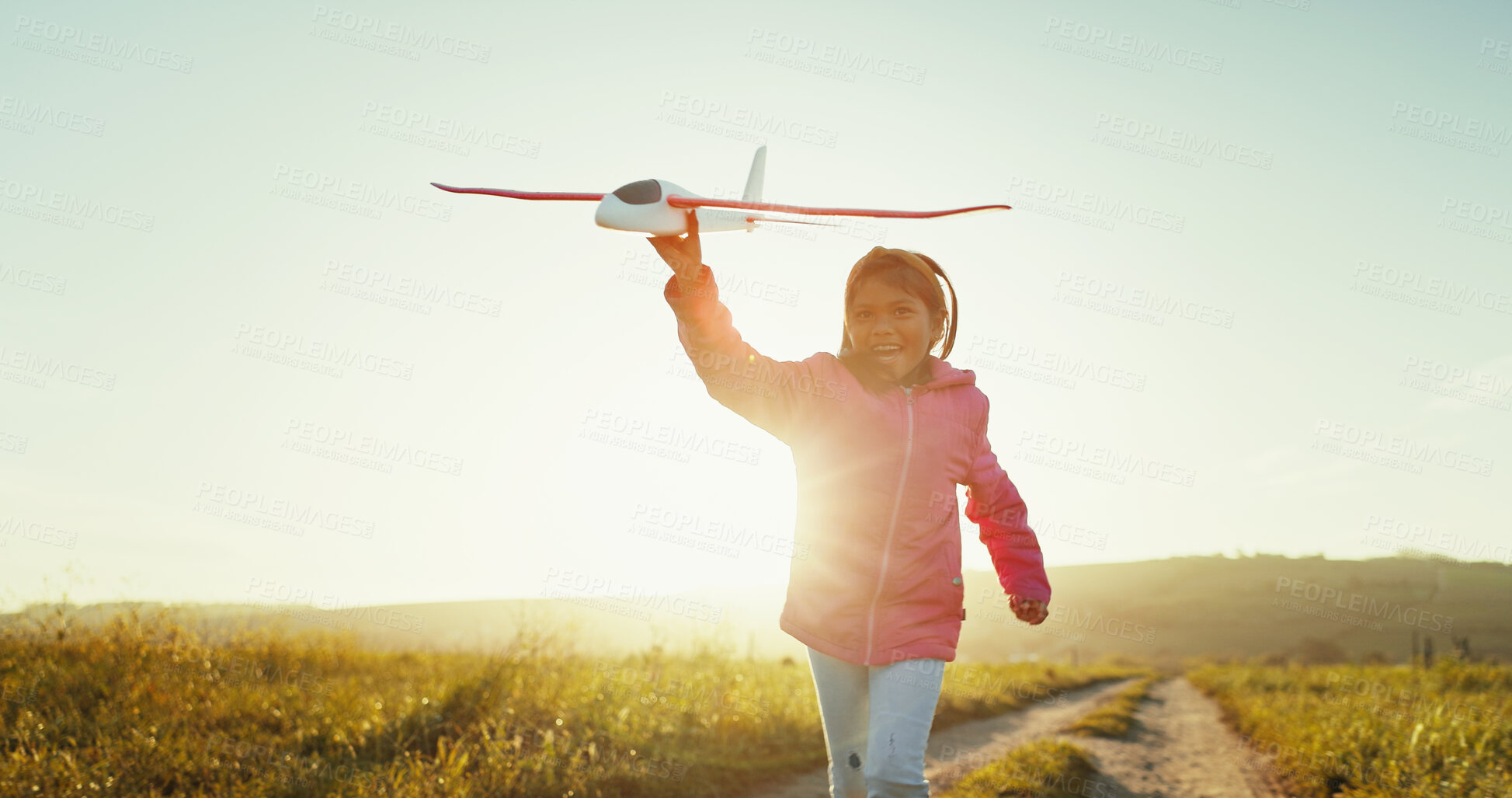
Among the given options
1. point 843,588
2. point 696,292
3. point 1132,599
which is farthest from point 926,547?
point 1132,599

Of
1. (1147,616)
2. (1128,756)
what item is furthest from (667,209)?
(1147,616)

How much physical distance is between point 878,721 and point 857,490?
74cm

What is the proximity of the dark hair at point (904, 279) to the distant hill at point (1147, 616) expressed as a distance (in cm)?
261

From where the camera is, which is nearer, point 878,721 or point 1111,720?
point 878,721

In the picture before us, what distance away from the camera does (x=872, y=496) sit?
2645 millimetres

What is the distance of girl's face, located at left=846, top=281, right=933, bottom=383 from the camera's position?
2.82m

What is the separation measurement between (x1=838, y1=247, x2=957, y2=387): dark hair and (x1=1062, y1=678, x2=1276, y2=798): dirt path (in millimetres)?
5701

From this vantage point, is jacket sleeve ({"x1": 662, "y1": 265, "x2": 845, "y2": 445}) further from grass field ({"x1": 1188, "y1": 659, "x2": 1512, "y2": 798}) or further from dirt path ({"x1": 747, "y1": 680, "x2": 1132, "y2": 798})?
grass field ({"x1": 1188, "y1": 659, "x2": 1512, "y2": 798})

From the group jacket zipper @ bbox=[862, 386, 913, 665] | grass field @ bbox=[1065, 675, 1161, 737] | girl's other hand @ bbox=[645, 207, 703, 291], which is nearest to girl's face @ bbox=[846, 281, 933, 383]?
jacket zipper @ bbox=[862, 386, 913, 665]

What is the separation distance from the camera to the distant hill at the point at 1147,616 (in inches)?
272

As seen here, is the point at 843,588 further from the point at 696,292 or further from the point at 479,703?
the point at 479,703

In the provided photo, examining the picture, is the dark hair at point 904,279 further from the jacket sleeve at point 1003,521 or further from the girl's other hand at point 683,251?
the girl's other hand at point 683,251

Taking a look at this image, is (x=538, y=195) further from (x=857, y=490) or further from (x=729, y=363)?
A: (x=857, y=490)

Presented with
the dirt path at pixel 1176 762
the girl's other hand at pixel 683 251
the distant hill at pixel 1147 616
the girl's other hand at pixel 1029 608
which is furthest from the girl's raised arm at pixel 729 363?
the dirt path at pixel 1176 762
